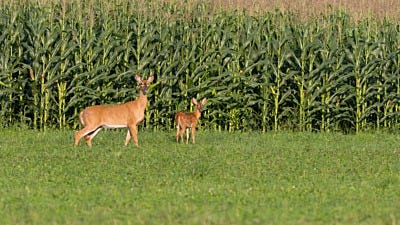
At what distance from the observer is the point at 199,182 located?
43.1 ft

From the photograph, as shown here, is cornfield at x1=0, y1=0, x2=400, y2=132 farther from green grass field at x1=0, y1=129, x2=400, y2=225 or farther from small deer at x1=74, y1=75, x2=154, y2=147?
small deer at x1=74, y1=75, x2=154, y2=147

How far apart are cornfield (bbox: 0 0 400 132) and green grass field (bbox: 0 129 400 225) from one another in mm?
2562

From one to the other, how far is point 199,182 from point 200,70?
978cm

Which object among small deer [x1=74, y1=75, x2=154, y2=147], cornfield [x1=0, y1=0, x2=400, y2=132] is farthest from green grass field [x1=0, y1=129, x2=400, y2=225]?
cornfield [x1=0, y1=0, x2=400, y2=132]

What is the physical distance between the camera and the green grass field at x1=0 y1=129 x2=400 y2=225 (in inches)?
412

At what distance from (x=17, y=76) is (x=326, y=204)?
1285cm

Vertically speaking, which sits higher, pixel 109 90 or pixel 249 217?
pixel 109 90

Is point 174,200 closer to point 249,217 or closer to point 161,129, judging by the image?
point 249,217

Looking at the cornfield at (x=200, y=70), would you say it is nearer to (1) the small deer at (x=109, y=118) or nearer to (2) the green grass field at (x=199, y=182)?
(2) the green grass field at (x=199, y=182)

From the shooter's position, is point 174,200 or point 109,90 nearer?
point 174,200

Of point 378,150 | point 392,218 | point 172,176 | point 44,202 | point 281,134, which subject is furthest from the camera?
point 281,134

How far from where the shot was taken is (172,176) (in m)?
13.7

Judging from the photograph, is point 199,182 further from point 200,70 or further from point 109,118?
point 200,70

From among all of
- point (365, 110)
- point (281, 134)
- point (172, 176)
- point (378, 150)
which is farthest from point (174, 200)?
point (365, 110)
